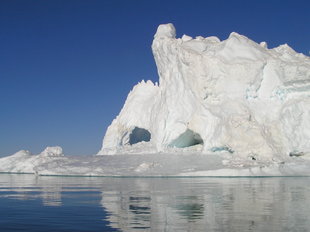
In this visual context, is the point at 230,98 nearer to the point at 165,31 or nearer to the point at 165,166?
the point at 165,166

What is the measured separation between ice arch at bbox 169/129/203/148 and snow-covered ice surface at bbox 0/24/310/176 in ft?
0.47

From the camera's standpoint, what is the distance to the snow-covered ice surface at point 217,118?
45.6 m

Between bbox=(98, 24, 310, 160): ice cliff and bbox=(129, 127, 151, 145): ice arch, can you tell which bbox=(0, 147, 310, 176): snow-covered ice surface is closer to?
bbox=(98, 24, 310, 160): ice cliff

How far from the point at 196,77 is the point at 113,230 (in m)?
43.2

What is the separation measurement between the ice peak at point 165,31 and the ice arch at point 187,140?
14.3 m

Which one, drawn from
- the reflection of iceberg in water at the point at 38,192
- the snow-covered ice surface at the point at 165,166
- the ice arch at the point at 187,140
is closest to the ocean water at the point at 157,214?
the reflection of iceberg in water at the point at 38,192

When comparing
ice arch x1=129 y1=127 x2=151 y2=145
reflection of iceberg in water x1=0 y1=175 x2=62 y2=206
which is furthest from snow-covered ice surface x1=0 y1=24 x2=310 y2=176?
reflection of iceberg in water x1=0 y1=175 x2=62 y2=206

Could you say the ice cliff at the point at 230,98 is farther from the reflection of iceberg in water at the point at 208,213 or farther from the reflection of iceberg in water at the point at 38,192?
the reflection of iceberg in water at the point at 208,213

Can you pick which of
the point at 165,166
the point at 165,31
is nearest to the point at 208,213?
the point at 165,166

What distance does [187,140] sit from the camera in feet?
181

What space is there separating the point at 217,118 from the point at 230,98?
3.60 m

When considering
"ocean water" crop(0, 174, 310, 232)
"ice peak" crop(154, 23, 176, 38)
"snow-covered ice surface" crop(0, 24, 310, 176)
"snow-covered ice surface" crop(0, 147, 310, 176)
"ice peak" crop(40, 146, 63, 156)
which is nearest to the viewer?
"ocean water" crop(0, 174, 310, 232)

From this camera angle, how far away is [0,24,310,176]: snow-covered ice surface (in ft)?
150

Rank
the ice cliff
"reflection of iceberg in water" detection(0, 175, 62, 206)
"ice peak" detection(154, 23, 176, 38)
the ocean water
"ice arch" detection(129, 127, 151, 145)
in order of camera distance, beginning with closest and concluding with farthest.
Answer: the ocean water
"reflection of iceberg in water" detection(0, 175, 62, 206)
the ice cliff
"ice peak" detection(154, 23, 176, 38)
"ice arch" detection(129, 127, 151, 145)
